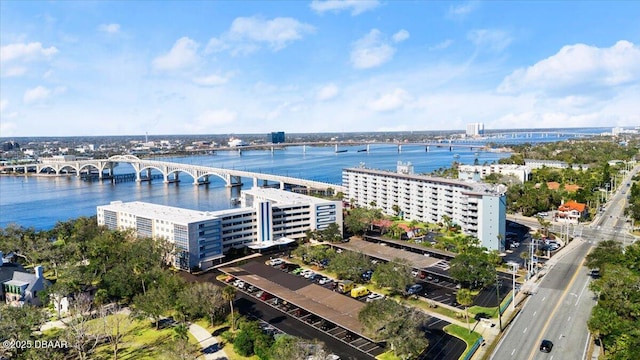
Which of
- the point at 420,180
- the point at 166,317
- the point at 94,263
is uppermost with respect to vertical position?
the point at 420,180

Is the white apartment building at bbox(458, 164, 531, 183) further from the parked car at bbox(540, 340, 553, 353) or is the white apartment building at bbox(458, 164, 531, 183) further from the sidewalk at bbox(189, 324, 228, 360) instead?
the sidewalk at bbox(189, 324, 228, 360)

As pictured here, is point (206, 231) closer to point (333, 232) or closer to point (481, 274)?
point (333, 232)

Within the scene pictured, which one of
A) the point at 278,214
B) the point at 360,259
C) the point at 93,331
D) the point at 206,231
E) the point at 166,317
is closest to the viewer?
the point at 93,331

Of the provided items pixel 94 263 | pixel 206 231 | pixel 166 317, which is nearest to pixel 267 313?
pixel 166 317

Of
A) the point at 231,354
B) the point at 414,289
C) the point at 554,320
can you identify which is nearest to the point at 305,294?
the point at 231,354

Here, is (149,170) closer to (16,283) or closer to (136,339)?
(16,283)

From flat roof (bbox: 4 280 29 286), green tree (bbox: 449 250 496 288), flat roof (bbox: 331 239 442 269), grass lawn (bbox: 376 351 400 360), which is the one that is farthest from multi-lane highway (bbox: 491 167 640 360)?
flat roof (bbox: 4 280 29 286)
